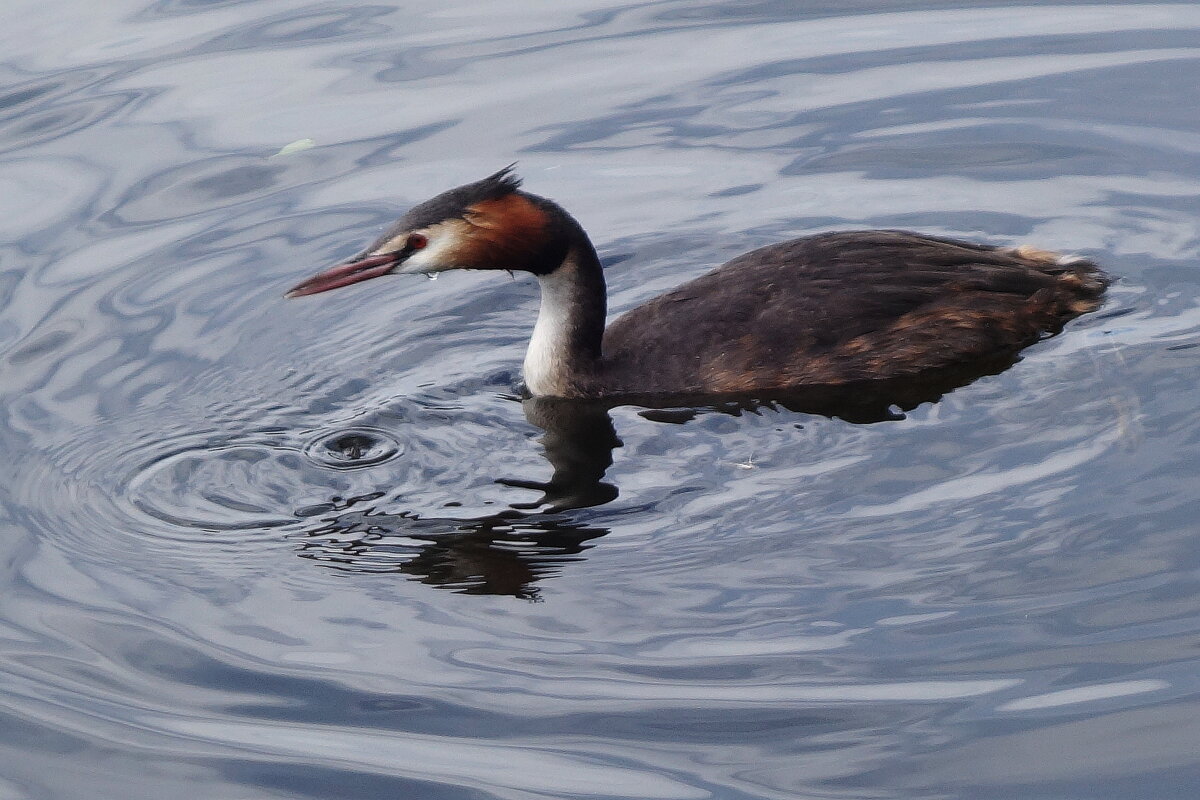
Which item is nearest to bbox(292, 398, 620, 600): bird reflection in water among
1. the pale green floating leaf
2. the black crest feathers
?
the black crest feathers

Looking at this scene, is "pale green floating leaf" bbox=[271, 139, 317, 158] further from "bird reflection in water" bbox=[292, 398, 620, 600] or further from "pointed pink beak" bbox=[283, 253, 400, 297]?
"bird reflection in water" bbox=[292, 398, 620, 600]

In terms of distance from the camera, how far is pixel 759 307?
7.22 metres

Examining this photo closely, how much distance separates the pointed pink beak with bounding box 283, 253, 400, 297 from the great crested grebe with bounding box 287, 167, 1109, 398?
27 mm

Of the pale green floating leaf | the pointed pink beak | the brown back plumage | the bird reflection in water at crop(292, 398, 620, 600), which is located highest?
the pale green floating leaf

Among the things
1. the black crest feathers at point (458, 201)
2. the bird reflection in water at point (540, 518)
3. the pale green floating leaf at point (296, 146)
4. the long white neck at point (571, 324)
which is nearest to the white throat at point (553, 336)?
the long white neck at point (571, 324)

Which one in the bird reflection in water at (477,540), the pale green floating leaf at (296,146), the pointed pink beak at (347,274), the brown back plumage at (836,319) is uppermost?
the pale green floating leaf at (296,146)

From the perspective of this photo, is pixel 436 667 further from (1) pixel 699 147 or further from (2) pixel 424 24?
(2) pixel 424 24

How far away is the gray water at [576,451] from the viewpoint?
16.8 feet

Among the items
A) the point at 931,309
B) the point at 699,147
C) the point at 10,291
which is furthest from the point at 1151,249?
the point at 10,291

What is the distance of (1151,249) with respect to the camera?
26.6 ft

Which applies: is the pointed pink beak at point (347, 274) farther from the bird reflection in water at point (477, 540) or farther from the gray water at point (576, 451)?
the bird reflection in water at point (477, 540)

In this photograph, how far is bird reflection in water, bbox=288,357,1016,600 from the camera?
6.04m

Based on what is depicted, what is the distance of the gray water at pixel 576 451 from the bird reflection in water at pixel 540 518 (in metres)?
0.03

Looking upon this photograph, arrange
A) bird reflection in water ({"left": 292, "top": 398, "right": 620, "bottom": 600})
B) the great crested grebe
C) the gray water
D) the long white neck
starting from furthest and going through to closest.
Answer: the long white neck < the great crested grebe < bird reflection in water ({"left": 292, "top": 398, "right": 620, "bottom": 600}) < the gray water
